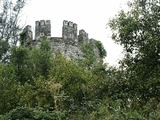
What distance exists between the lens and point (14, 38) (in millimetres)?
28984

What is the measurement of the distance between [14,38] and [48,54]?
310 inches

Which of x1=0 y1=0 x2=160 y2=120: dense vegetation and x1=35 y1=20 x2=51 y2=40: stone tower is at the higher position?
x1=35 y1=20 x2=51 y2=40: stone tower

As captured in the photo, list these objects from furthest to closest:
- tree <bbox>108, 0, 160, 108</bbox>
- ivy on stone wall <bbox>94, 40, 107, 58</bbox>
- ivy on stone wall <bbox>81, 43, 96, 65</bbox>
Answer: ivy on stone wall <bbox>94, 40, 107, 58</bbox> → ivy on stone wall <bbox>81, 43, 96, 65</bbox> → tree <bbox>108, 0, 160, 108</bbox>

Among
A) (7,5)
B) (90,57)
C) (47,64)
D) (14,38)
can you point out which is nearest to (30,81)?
(47,64)

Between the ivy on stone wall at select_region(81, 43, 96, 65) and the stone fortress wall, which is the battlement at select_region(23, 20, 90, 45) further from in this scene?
the ivy on stone wall at select_region(81, 43, 96, 65)

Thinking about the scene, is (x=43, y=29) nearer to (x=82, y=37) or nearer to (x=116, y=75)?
(x=82, y=37)

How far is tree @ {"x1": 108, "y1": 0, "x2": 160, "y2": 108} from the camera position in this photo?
696 inches

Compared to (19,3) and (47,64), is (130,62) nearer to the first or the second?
(47,64)

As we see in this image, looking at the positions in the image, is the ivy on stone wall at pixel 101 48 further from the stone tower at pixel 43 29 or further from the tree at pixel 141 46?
the tree at pixel 141 46

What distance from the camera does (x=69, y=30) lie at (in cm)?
2756

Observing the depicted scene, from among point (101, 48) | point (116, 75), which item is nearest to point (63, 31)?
point (101, 48)

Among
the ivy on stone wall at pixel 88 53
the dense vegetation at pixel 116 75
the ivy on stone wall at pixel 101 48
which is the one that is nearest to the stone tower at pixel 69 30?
the ivy on stone wall at pixel 88 53

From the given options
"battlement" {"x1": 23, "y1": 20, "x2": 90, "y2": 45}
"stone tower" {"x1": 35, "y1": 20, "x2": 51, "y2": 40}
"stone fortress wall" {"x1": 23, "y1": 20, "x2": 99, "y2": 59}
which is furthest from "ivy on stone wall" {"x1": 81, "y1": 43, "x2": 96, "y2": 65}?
"stone tower" {"x1": 35, "y1": 20, "x2": 51, "y2": 40}

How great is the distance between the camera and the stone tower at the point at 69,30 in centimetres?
2719
